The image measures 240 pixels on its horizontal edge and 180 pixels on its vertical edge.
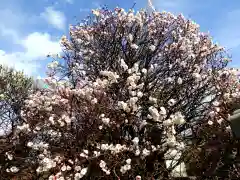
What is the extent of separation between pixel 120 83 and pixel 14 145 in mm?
4115

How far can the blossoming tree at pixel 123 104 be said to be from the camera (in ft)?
36.4

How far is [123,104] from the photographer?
11.2m

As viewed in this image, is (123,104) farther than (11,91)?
No

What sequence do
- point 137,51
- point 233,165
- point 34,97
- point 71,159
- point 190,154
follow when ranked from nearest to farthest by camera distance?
point 233,165
point 71,159
point 190,154
point 34,97
point 137,51

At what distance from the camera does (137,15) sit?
14922 mm

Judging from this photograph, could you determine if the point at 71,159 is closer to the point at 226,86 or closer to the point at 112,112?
the point at 112,112

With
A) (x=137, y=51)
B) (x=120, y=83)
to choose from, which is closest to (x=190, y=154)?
(x=120, y=83)

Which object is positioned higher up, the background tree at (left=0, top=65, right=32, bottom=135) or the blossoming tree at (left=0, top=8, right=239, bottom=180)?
the background tree at (left=0, top=65, right=32, bottom=135)

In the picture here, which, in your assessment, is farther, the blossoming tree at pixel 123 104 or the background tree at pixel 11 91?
the background tree at pixel 11 91

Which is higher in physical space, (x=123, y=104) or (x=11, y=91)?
Result: (x=11, y=91)

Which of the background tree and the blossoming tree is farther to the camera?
the background tree

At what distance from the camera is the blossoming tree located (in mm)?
11094

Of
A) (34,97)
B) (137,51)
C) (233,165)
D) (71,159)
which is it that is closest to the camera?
(233,165)

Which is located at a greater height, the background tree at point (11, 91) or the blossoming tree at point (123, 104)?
the background tree at point (11, 91)
